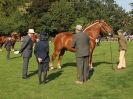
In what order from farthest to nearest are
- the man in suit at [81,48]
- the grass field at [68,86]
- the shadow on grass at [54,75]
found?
the shadow on grass at [54,75] → the man in suit at [81,48] → the grass field at [68,86]

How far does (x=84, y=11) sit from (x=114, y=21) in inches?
562

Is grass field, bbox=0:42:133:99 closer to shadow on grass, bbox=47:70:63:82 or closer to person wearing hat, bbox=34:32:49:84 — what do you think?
shadow on grass, bbox=47:70:63:82

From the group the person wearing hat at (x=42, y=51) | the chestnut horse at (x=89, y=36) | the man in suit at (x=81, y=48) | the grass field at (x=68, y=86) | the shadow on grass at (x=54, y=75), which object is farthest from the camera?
the chestnut horse at (x=89, y=36)

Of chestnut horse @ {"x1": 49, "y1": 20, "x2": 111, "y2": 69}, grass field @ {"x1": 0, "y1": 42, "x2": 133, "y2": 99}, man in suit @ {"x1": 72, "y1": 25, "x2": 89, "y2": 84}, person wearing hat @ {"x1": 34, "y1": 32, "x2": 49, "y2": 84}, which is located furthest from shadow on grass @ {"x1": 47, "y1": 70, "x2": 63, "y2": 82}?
man in suit @ {"x1": 72, "y1": 25, "x2": 89, "y2": 84}

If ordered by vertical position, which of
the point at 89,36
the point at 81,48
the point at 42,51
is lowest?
the point at 42,51

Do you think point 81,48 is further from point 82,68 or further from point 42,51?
point 42,51

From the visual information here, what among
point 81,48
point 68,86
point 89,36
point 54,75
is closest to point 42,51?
point 81,48

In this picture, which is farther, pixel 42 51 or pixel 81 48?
pixel 81 48

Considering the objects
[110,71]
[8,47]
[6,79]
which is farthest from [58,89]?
[8,47]

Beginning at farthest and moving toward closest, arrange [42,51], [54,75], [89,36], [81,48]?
[89,36] < [54,75] < [81,48] < [42,51]

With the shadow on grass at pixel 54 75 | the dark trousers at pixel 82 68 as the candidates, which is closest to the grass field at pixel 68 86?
the shadow on grass at pixel 54 75

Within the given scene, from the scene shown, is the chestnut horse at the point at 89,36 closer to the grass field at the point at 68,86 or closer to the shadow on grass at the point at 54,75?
the shadow on grass at the point at 54,75

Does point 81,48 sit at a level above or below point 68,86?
above

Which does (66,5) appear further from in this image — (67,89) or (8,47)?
(67,89)
